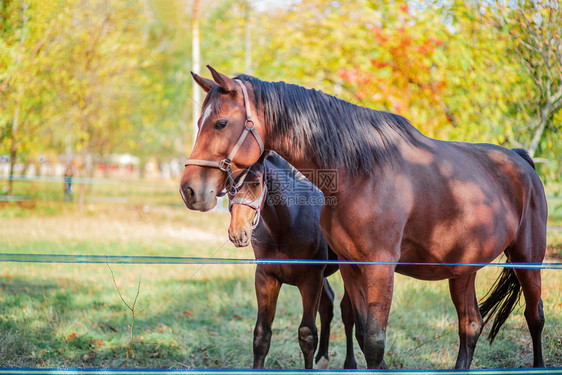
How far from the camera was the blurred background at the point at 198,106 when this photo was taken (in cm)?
474

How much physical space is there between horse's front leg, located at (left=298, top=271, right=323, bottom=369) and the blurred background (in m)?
0.76

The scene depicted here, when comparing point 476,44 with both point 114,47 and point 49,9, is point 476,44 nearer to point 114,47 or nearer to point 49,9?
point 49,9

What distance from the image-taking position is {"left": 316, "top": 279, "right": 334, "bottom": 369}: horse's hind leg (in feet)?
14.4

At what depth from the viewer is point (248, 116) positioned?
2.67 m

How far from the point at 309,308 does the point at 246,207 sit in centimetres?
104

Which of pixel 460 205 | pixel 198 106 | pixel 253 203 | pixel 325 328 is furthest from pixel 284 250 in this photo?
pixel 198 106

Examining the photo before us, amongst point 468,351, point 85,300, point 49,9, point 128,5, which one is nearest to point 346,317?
point 468,351

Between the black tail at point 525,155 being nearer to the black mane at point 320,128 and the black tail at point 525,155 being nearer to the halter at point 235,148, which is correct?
the black mane at point 320,128

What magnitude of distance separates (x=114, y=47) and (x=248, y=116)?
15662 millimetres

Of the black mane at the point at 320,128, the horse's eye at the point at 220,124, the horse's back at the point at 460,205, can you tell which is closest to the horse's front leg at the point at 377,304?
the horse's back at the point at 460,205

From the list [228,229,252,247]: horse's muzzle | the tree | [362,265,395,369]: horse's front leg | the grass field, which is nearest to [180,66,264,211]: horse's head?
[228,229,252,247]: horse's muzzle

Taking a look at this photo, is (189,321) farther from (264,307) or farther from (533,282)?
(533,282)

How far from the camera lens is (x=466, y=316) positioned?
12.8ft

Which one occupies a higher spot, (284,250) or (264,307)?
(284,250)
